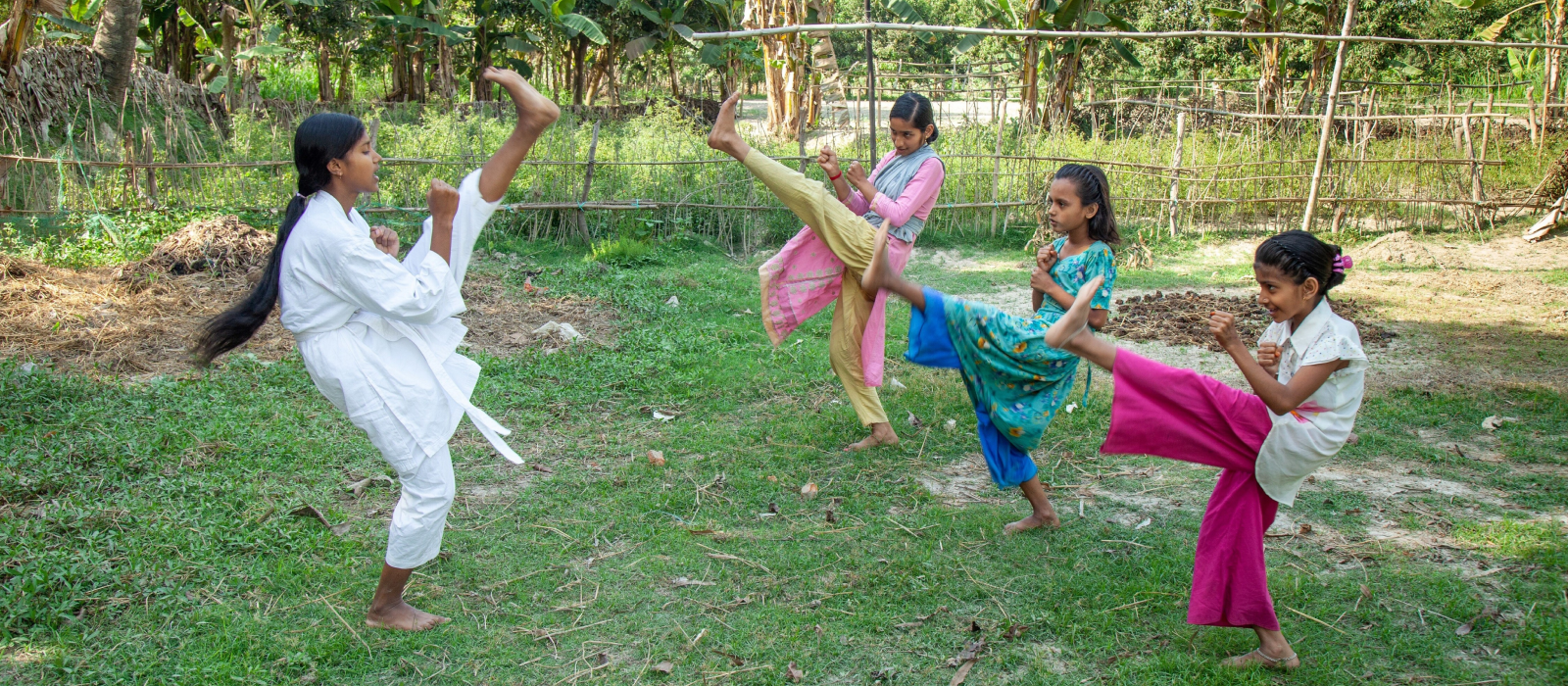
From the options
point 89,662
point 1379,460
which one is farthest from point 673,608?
point 1379,460

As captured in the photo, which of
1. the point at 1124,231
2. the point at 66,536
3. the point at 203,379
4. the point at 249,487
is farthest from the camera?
the point at 1124,231

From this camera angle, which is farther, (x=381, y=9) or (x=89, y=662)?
(x=381, y=9)

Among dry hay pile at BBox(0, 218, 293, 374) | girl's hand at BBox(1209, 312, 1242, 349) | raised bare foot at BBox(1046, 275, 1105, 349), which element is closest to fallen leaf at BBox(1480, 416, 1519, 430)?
girl's hand at BBox(1209, 312, 1242, 349)

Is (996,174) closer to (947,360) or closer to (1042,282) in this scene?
(947,360)

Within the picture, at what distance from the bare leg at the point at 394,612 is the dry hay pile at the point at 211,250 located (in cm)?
580

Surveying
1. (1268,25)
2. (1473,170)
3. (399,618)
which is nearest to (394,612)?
(399,618)

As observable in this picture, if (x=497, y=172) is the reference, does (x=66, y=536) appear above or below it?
below

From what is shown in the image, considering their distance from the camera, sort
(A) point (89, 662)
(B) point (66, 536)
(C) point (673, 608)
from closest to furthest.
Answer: (A) point (89, 662)
(C) point (673, 608)
(B) point (66, 536)

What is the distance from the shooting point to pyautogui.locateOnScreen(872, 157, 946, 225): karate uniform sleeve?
4.35m

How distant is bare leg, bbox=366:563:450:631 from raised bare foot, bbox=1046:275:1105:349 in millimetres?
2163

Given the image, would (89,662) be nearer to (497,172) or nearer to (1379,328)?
(497,172)

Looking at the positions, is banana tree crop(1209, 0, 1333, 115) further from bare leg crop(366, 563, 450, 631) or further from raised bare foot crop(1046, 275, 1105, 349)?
bare leg crop(366, 563, 450, 631)

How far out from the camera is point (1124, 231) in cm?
1098

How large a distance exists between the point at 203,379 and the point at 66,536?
2.12 meters
